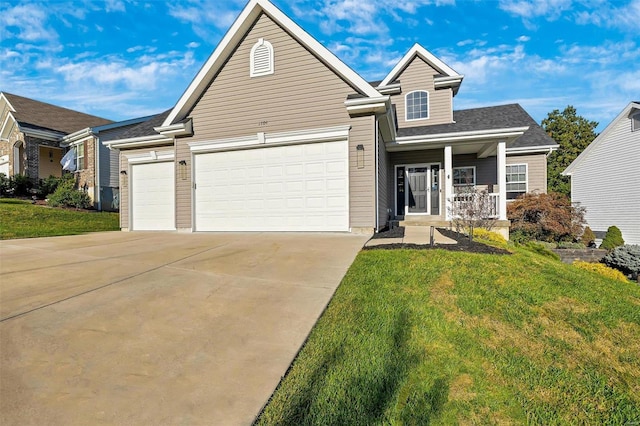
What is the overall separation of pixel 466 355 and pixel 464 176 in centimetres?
1248

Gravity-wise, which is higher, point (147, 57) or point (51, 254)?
point (147, 57)

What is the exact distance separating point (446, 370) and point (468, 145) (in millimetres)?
11102

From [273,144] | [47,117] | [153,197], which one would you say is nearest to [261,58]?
[273,144]

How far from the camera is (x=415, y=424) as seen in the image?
200 cm

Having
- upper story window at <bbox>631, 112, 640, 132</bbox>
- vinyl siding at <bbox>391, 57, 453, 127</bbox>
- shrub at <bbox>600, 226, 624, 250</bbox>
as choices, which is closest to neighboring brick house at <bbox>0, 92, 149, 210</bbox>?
vinyl siding at <bbox>391, 57, 453, 127</bbox>

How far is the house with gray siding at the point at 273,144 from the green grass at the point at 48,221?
2.08 meters

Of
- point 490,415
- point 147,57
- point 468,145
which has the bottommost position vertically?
point 490,415

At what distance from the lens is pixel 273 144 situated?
30.5 feet

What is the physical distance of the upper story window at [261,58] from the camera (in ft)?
30.6

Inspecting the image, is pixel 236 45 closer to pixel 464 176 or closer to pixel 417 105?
pixel 417 105

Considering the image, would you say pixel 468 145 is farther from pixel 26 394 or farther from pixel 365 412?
pixel 26 394

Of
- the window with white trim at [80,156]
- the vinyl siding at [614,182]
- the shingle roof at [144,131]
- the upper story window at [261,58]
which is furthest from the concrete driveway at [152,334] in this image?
the vinyl siding at [614,182]

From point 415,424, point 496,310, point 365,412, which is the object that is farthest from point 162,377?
point 496,310

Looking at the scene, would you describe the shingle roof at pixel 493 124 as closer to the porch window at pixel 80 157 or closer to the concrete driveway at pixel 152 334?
the concrete driveway at pixel 152 334
